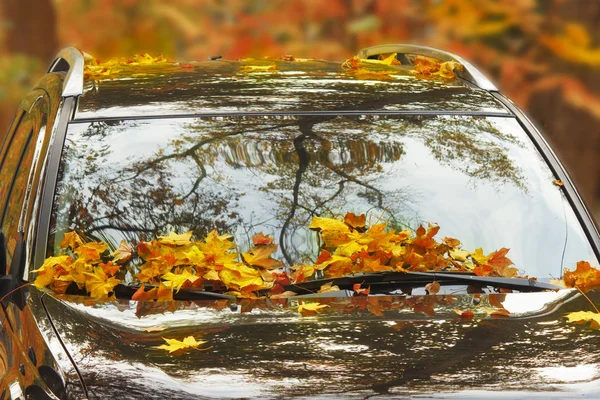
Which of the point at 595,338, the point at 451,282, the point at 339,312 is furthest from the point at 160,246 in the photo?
the point at 595,338

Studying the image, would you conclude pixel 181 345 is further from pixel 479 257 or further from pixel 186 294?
pixel 479 257

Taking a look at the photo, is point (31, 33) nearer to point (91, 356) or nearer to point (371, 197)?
point (371, 197)

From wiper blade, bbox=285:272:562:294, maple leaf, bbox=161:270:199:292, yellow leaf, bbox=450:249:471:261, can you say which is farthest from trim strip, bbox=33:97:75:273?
yellow leaf, bbox=450:249:471:261

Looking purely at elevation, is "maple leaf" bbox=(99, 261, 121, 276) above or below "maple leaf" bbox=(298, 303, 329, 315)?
above

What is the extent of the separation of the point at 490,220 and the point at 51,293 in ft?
4.72

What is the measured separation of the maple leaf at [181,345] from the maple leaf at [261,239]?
25.6 inches

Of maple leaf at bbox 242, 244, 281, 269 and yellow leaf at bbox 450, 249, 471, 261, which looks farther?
yellow leaf at bbox 450, 249, 471, 261

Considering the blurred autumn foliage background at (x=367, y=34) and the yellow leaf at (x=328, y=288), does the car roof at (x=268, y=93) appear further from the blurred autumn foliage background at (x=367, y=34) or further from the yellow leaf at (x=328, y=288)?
the blurred autumn foliage background at (x=367, y=34)

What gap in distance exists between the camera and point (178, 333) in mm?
2826

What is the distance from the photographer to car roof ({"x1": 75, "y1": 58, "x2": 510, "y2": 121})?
374cm

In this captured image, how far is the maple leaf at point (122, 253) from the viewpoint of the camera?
10.7 feet

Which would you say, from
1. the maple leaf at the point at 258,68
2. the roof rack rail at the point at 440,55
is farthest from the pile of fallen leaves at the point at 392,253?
the maple leaf at the point at 258,68

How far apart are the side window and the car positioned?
24 millimetres

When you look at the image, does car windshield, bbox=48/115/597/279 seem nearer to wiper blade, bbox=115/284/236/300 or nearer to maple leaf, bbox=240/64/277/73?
wiper blade, bbox=115/284/236/300
